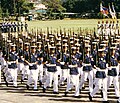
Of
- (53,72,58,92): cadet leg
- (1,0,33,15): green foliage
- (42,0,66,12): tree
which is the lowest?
(42,0,66,12): tree

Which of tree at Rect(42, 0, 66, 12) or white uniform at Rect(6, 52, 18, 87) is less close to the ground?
white uniform at Rect(6, 52, 18, 87)

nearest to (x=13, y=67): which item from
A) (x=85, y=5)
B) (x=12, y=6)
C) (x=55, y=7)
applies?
(x=12, y=6)

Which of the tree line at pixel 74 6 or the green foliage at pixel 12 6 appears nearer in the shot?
the tree line at pixel 74 6

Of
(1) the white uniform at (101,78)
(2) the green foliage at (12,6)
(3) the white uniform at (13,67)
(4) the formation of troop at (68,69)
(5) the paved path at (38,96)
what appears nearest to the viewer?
(1) the white uniform at (101,78)

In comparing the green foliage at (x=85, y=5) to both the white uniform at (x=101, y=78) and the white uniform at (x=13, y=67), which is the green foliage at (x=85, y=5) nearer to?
the white uniform at (x=13, y=67)

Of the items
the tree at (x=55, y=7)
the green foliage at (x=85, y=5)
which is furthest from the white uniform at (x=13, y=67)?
the tree at (x=55, y=7)

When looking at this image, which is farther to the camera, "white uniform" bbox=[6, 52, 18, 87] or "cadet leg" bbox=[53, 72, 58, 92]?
"white uniform" bbox=[6, 52, 18, 87]

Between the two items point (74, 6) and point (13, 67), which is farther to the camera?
point (74, 6)

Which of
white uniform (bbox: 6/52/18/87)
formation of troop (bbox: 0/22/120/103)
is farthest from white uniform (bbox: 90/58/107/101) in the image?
white uniform (bbox: 6/52/18/87)

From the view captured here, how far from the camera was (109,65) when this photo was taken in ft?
45.2

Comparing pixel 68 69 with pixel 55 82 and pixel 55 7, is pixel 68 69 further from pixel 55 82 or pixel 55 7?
pixel 55 7

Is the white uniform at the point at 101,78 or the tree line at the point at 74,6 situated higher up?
the white uniform at the point at 101,78

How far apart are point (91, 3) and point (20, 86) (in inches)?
2721

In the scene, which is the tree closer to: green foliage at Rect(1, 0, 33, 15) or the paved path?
green foliage at Rect(1, 0, 33, 15)
